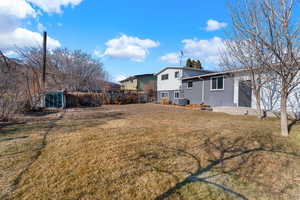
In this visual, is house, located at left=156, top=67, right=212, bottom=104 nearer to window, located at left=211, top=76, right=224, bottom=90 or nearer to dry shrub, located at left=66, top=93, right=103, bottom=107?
window, located at left=211, top=76, right=224, bottom=90

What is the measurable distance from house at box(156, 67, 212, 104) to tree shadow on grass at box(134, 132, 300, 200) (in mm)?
12776

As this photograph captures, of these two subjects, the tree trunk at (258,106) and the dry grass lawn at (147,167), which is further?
the tree trunk at (258,106)

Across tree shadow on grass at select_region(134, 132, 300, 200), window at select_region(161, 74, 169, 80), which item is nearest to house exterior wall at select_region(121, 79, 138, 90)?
window at select_region(161, 74, 169, 80)

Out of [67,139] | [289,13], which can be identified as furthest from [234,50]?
[67,139]

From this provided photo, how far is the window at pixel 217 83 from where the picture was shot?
11947 mm

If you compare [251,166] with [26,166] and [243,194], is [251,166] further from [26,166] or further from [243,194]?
[26,166]

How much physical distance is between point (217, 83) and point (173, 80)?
6.13 metres

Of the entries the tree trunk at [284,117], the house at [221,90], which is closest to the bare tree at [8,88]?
the tree trunk at [284,117]

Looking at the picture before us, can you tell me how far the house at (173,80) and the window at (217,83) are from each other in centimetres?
414

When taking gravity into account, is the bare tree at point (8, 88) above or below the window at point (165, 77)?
below

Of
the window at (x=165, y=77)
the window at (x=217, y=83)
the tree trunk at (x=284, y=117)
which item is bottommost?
the tree trunk at (x=284, y=117)

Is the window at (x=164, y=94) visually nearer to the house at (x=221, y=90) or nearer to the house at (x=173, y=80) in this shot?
the house at (x=173, y=80)

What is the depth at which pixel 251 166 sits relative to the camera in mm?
2748

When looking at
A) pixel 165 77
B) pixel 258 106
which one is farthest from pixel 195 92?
pixel 258 106
